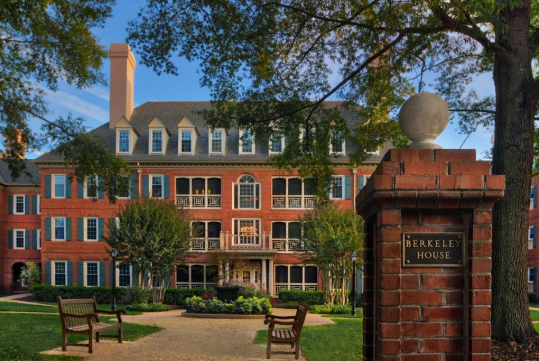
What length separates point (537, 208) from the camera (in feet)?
114

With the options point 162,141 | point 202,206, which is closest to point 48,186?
point 162,141

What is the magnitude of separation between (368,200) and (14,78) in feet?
41.5

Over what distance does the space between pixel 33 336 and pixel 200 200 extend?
2289cm

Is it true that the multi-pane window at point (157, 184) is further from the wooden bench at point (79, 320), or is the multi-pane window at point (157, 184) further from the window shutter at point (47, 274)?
the wooden bench at point (79, 320)

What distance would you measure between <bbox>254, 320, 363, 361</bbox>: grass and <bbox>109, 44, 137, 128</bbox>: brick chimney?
83.9 feet

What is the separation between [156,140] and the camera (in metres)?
36.2

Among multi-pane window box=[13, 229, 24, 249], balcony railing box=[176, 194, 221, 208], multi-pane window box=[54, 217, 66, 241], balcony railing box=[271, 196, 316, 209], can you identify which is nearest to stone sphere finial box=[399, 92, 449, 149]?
balcony railing box=[271, 196, 316, 209]

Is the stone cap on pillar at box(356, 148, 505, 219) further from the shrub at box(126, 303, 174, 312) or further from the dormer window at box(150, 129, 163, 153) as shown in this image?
the dormer window at box(150, 129, 163, 153)

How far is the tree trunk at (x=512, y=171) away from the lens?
8.71 metres

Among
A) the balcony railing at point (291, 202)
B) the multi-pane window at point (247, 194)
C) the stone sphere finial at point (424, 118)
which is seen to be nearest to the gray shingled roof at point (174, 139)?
the multi-pane window at point (247, 194)

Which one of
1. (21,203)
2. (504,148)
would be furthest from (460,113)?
(21,203)

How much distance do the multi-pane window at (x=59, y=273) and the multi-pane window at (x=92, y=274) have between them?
1546mm

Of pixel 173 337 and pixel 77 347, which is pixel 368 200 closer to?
pixel 77 347

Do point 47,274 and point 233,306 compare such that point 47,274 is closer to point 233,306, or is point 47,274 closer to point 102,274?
point 102,274
